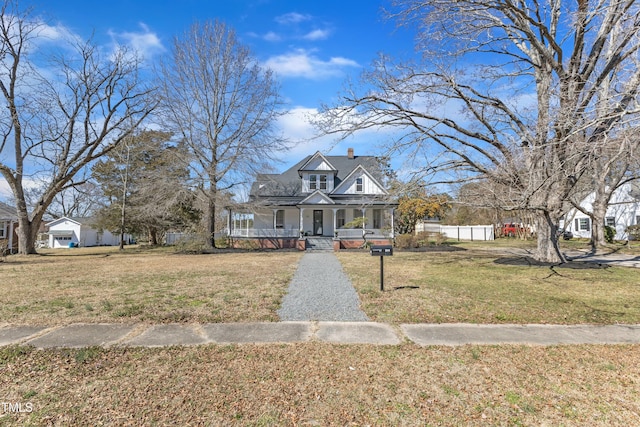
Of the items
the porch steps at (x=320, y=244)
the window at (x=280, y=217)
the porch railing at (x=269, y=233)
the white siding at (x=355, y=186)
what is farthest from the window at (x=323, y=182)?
the porch steps at (x=320, y=244)

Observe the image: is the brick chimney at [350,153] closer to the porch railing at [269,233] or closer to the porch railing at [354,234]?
the porch railing at [354,234]

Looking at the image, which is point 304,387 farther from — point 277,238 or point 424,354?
point 277,238

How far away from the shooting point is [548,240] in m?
13.5

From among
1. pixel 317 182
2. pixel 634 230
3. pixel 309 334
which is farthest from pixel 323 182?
pixel 634 230

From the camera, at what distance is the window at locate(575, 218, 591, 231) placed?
3378 cm

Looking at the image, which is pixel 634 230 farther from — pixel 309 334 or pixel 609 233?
pixel 309 334

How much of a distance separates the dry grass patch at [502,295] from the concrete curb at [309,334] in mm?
442

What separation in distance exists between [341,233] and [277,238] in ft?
15.3

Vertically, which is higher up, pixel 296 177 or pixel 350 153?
pixel 350 153

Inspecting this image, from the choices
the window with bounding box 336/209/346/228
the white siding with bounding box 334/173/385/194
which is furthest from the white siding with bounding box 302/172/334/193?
the window with bounding box 336/209/346/228

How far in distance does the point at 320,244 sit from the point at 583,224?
29.3 m

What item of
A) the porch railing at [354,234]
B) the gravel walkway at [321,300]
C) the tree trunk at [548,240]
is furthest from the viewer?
the porch railing at [354,234]

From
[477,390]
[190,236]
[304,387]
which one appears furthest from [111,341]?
[190,236]

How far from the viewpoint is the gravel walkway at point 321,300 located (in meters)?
5.79
